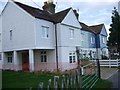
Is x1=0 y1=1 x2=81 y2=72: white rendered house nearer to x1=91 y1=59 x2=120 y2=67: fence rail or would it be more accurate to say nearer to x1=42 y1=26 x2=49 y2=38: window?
x1=42 y1=26 x2=49 y2=38: window

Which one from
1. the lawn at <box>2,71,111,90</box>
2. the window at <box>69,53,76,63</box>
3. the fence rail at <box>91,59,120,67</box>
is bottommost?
the lawn at <box>2,71,111,90</box>

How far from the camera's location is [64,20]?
82.9ft

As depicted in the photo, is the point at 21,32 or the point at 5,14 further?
the point at 5,14

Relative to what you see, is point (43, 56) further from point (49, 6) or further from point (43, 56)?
point (49, 6)

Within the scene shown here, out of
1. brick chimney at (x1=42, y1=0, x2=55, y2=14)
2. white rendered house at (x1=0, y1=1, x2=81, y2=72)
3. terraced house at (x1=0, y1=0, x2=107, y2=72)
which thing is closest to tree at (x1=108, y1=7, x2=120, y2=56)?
terraced house at (x1=0, y1=0, x2=107, y2=72)

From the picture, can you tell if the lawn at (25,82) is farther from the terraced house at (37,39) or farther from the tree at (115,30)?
the tree at (115,30)

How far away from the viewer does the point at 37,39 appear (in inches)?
869

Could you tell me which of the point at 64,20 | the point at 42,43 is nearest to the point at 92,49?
the point at 64,20

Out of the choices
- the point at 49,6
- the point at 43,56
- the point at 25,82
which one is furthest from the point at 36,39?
the point at 25,82

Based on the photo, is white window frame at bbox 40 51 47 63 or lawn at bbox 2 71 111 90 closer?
lawn at bbox 2 71 111 90

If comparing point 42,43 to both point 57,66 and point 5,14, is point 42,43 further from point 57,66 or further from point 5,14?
point 5,14

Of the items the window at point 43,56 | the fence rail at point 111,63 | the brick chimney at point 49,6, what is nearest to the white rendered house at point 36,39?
the window at point 43,56

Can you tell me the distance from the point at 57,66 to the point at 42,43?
324 centimetres

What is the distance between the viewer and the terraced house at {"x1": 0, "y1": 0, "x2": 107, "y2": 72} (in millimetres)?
22516
